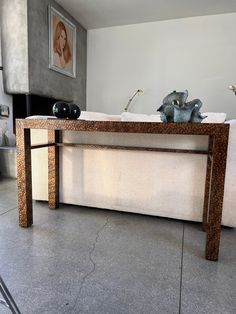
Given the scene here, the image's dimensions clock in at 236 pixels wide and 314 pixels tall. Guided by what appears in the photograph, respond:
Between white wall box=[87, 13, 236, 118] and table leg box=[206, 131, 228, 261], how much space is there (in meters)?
3.59

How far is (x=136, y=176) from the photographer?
5.09 ft

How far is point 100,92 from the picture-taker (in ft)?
16.1

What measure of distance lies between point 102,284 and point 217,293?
0.45 metres

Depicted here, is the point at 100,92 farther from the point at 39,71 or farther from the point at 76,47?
the point at 39,71

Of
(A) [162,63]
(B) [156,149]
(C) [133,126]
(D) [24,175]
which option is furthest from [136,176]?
(A) [162,63]

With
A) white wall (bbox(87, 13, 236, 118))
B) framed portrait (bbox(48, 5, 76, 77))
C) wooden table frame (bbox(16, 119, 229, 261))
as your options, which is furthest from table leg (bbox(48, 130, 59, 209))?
white wall (bbox(87, 13, 236, 118))

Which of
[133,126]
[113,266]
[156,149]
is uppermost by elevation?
[133,126]

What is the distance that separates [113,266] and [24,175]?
0.74 meters

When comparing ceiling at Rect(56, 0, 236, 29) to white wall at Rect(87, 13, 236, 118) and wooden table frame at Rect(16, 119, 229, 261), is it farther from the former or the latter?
wooden table frame at Rect(16, 119, 229, 261)

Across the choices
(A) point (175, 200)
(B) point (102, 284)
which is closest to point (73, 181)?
(A) point (175, 200)

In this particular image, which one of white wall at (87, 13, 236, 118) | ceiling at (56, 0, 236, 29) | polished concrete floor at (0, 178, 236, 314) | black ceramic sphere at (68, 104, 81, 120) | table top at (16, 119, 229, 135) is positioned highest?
ceiling at (56, 0, 236, 29)

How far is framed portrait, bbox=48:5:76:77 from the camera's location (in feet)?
12.2

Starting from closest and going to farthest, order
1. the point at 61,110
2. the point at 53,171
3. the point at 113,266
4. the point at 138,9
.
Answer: the point at 113,266
the point at 61,110
the point at 53,171
the point at 138,9

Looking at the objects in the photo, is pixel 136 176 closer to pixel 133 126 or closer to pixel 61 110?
pixel 133 126
